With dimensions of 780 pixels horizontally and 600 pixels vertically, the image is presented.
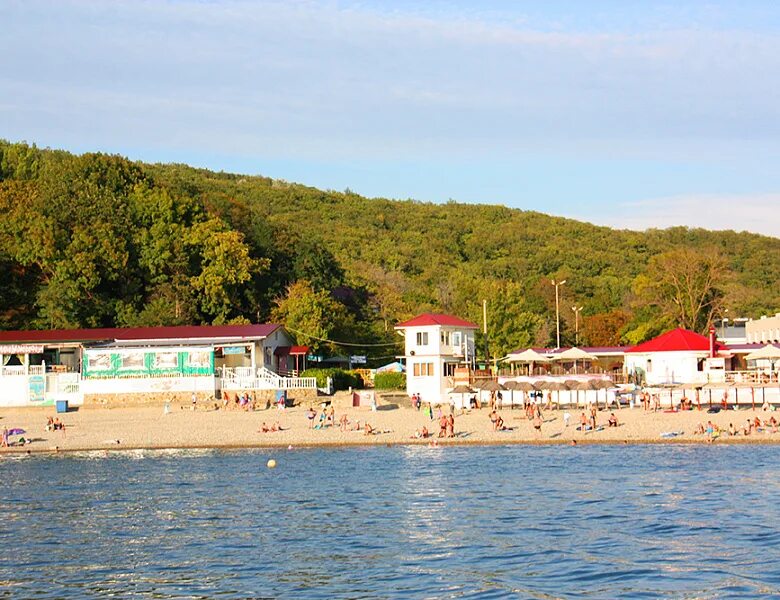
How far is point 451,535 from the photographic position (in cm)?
2745

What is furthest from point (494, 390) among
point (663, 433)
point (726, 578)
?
point (726, 578)

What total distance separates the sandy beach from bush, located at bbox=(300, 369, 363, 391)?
458cm

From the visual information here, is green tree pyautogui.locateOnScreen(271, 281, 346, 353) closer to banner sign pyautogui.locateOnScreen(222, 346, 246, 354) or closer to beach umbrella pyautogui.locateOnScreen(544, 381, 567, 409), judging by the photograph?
banner sign pyautogui.locateOnScreen(222, 346, 246, 354)

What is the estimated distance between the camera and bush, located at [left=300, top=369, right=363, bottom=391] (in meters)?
59.0

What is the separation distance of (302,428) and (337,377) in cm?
1246

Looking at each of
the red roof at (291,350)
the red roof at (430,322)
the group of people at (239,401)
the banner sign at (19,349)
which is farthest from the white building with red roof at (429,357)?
the banner sign at (19,349)

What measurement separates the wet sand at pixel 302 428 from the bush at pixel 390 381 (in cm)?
756

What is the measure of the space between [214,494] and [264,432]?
13.4 meters

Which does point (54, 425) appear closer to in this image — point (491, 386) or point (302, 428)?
point (302, 428)

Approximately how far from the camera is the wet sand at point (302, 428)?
45312 mm

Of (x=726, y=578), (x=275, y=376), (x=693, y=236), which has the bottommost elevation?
(x=726, y=578)

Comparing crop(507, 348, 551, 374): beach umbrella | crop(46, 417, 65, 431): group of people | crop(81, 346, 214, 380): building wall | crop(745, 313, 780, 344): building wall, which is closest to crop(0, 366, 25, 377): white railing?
crop(81, 346, 214, 380): building wall

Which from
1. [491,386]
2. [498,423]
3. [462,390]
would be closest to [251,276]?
[462,390]

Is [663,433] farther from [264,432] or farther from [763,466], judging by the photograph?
[264,432]
